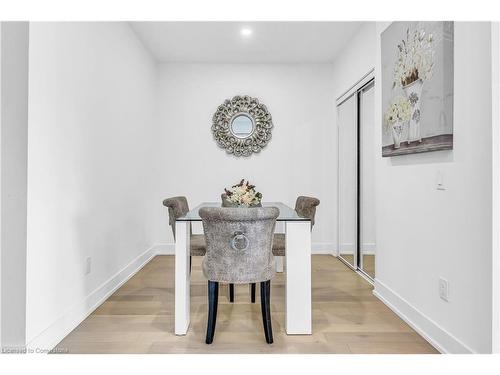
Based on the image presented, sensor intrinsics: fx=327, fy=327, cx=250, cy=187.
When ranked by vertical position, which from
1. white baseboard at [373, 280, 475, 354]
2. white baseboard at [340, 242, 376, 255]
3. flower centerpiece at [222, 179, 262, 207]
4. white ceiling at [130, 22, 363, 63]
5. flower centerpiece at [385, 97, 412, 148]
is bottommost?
white baseboard at [373, 280, 475, 354]

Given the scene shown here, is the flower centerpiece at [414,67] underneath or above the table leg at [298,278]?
above

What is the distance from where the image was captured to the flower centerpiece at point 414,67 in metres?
1.98

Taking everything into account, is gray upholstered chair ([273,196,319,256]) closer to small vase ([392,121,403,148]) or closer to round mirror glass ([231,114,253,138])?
small vase ([392,121,403,148])

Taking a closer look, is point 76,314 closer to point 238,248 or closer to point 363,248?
point 238,248

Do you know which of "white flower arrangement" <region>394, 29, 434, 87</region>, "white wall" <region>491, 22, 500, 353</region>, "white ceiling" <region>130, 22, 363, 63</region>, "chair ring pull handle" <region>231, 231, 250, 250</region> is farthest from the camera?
"white ceiling" <region>130, 22, 363, 63</region>

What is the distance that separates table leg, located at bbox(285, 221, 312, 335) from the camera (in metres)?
2.08

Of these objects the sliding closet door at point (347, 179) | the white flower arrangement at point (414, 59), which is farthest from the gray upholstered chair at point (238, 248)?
the sliding closet door at point (347, 179)

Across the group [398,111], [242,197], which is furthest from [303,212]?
[398,111]

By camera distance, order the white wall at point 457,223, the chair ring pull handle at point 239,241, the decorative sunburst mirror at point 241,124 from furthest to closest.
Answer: the decorative sunburst mirror at point 241,124 < the chair ring pull handle at point 239,241 < the white wall at point 457,223

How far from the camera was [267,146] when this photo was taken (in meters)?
4.39

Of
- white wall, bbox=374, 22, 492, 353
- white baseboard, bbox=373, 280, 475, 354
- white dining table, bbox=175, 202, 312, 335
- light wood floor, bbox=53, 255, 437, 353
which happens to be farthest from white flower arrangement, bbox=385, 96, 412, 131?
light wood floor, bbox=53, 255, 437, 353

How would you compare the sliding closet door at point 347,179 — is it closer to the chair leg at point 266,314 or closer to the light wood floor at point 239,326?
the light wood floor at point 239,326

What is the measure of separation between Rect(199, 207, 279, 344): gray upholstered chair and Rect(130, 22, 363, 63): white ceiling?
2.29 m

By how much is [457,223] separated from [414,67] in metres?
1.04
